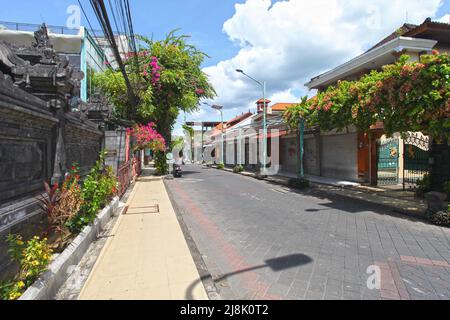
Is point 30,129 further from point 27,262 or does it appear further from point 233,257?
point 233,257

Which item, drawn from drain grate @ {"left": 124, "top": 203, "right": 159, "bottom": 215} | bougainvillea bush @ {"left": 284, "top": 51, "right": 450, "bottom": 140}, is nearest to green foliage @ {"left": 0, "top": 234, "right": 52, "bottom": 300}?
drain grate @ {"left": 124, "top": 203, "right": 159, "bottom": 215}

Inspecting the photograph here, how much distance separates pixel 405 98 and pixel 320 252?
5.36 m

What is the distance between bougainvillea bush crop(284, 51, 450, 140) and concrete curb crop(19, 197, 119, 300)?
8292mm

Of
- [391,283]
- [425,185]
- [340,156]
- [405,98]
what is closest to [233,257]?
[391,283]

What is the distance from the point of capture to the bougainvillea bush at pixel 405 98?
7367 millimetres

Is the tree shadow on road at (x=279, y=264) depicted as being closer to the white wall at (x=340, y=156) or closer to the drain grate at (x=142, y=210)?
the drain grate at (x=142, y=210)

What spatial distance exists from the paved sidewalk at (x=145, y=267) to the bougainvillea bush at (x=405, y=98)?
6.87 metres

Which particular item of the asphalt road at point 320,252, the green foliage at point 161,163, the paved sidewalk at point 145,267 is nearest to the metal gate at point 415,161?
the asphalt road at point 320,252

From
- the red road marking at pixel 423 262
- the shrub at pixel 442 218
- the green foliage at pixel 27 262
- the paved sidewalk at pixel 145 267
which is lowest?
the red road marking at pixel 423 262

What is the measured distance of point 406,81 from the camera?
8000 millimetres

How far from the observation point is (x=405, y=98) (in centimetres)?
793
